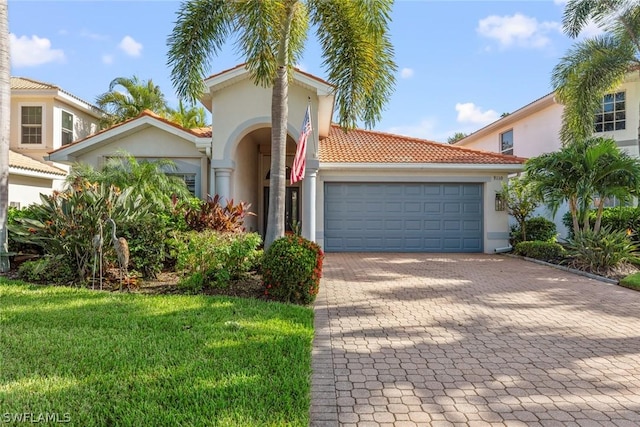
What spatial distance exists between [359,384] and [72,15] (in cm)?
953

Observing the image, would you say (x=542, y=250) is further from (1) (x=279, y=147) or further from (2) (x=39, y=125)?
(2) (x=39, y=125)

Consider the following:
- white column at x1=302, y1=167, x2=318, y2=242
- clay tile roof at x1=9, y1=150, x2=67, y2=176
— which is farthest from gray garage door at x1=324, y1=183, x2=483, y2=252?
clay tile roof at x1=9, y1=150, x2=67, y2=176

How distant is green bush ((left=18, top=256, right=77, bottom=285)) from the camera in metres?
8.16

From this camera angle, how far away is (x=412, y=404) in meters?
3.73

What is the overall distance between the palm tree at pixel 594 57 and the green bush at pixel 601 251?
4.73 metres

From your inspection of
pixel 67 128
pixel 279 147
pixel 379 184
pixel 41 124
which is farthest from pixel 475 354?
pixel 67 128

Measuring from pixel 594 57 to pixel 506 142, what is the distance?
9379mm

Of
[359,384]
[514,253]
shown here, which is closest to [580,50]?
[514,253]

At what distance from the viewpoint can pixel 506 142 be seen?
23516mm

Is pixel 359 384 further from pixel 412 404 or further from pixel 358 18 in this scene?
pixel 358 18

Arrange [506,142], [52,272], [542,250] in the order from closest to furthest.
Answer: [52,272]
[542,250]
[506,142]

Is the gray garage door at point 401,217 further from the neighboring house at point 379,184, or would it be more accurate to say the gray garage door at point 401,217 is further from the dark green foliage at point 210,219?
the dark green foliage at point 210,219

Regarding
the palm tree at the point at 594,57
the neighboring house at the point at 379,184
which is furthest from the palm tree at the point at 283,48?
the palm tree at the point at 594,57

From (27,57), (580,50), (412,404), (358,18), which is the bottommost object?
(412,404)
